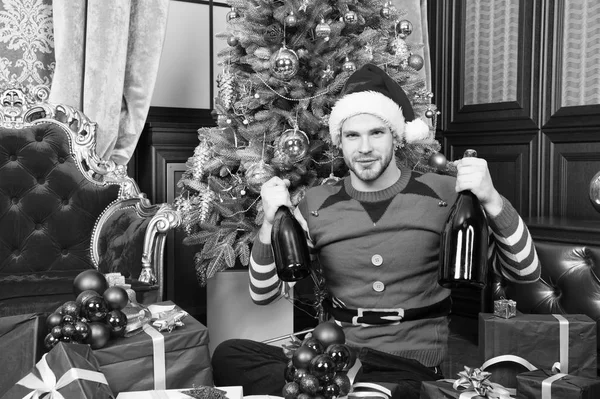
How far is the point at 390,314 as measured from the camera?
6.04 feet

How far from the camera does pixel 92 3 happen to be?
2.88 metres

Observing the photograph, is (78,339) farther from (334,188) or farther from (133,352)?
(334,188)

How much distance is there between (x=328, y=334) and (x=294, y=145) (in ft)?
3.36

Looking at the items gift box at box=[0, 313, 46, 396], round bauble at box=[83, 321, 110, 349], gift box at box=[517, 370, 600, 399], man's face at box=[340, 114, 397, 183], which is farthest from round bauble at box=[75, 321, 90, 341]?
gift box at box=[517, 370, 600, 399]

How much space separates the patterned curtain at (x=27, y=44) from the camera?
289 cm

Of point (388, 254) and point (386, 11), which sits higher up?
point (386, 11)

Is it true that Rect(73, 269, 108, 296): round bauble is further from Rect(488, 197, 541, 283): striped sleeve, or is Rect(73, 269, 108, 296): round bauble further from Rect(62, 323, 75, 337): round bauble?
Rect(488, 197, 541, 283): striped sleeve

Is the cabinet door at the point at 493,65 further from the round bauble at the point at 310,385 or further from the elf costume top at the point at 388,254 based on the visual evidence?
the round bauble at the point at 310,385

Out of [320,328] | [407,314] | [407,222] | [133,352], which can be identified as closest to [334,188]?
[407,222]

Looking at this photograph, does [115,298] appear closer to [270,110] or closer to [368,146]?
[368,146]

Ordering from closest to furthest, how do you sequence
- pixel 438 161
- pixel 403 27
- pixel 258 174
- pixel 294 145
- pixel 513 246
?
1. pixel 513 246
2. pixel 294 145
3. pixel 258 174
4. pixel 438 161
5. pixel 403 27

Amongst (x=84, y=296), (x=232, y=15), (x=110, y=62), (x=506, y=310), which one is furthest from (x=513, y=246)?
(x=110, y=62)

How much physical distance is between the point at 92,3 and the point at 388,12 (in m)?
1.35

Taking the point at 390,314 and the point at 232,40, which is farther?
the point at 232,40
